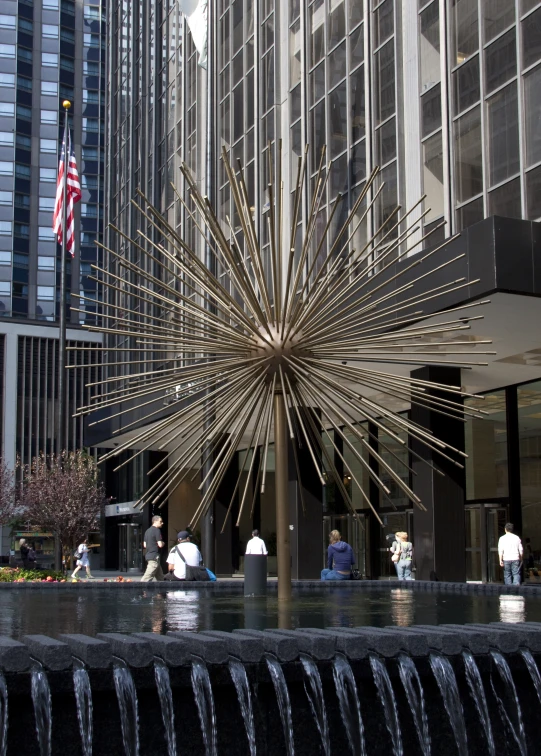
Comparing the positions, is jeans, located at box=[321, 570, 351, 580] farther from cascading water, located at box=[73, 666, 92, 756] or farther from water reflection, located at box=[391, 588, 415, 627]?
cascading water, located at box=[73, 666, 92, 756]

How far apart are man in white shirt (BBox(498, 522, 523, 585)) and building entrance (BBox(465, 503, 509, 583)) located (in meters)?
5.27

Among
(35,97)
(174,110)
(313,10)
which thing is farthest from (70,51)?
(313,10)

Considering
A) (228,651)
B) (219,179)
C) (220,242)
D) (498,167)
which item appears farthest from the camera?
(219,179)

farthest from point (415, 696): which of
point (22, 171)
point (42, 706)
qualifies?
point (22, 171)

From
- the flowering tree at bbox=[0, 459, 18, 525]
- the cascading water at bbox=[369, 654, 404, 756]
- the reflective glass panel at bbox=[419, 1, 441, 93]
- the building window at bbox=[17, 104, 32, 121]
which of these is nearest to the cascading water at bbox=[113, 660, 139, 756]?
the cascading water at bbox=[369, 654, 404, 756]

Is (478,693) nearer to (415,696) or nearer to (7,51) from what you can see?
(415,696)

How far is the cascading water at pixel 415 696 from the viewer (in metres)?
4.52

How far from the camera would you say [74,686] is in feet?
13.1

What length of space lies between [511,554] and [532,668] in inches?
606

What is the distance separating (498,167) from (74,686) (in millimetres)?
17504

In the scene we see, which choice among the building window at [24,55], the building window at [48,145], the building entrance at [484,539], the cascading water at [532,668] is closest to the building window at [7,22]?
the building window at [24,55]

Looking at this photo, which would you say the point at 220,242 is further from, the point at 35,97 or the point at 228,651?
the point at 35,97

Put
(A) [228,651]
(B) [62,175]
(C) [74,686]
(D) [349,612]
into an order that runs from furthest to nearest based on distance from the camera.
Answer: (B) [62,175]
(D) [349,612]
(A) [228,651]
(C) [74,686]

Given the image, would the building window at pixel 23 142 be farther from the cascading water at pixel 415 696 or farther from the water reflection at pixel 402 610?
the cascading water at pixel 415 696
